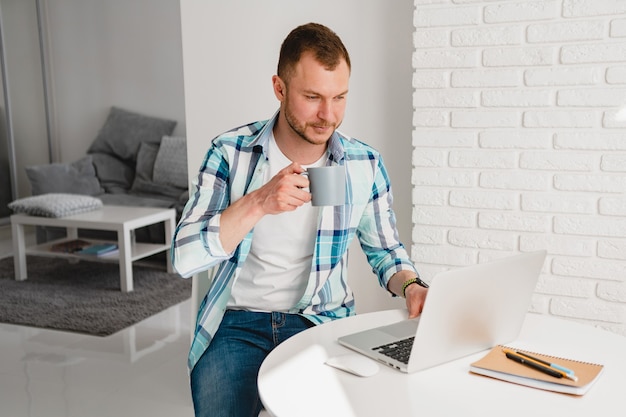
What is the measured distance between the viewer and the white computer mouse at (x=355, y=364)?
111 centimetres

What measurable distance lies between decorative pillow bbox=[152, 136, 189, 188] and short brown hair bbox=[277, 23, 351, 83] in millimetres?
3508

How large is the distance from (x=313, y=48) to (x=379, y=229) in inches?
19.5

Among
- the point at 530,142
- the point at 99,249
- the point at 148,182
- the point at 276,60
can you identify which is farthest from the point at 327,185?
the point at 148,182

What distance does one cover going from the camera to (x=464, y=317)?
3.68ft

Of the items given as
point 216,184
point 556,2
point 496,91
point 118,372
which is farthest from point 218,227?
point 118,372

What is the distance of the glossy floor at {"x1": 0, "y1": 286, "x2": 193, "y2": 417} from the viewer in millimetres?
2441

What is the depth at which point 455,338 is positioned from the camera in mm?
1141

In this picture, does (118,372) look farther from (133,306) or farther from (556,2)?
(556,2)

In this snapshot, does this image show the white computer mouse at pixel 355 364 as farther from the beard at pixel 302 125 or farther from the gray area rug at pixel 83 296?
the gray area rug at pixel 83 296

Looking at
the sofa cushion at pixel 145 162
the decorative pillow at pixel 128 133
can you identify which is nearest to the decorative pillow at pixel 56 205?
the sofa cushion at pixel 145 162

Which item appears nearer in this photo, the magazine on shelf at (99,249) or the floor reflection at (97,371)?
the floor reflection at (97,371)

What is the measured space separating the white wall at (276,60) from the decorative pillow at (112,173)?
9.65 ft

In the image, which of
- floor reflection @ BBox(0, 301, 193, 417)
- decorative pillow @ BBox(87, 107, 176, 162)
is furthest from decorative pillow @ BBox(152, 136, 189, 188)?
floor reflection @ BBox(0, 301, 193, 417)

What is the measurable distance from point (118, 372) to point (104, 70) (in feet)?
12.1
